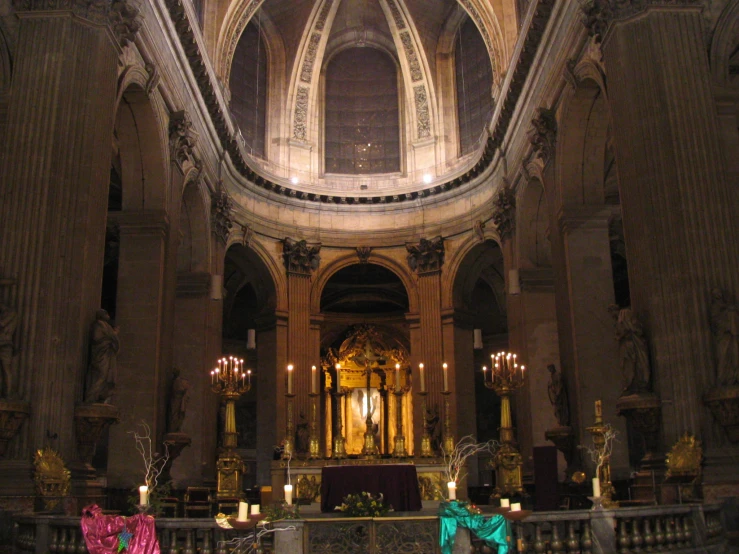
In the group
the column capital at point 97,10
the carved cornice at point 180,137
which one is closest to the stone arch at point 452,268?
the carved cornice at point 180,137

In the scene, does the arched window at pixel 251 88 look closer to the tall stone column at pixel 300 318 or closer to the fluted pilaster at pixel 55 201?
the tall stone column at pixel 300 318

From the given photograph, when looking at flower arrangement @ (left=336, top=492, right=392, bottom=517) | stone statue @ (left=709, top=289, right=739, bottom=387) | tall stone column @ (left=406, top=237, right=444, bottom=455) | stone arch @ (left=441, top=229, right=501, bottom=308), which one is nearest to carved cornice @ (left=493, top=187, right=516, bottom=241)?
stone arch @ (left=441, top=229, right=501, bottom=308)

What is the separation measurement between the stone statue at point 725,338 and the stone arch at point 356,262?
15680mm

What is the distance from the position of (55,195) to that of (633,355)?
8679 mm

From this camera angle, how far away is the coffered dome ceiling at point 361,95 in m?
27.3

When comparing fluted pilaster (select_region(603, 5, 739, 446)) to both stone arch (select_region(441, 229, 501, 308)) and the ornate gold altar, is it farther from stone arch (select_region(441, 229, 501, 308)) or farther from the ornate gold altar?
the ornate gold altar

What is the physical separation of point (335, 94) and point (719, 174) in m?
19.1

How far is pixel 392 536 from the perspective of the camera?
26.4 feet

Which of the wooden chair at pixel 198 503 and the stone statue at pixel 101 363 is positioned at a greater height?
the stone statue at pixel 101 363

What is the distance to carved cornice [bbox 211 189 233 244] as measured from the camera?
22.6 m

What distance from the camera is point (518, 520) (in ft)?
25.8

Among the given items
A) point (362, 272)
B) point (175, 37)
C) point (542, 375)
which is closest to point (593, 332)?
point (542, 375)

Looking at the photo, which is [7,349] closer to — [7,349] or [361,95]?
[7,349]

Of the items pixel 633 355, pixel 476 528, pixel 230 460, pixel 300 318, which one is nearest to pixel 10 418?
pixel 476 528
